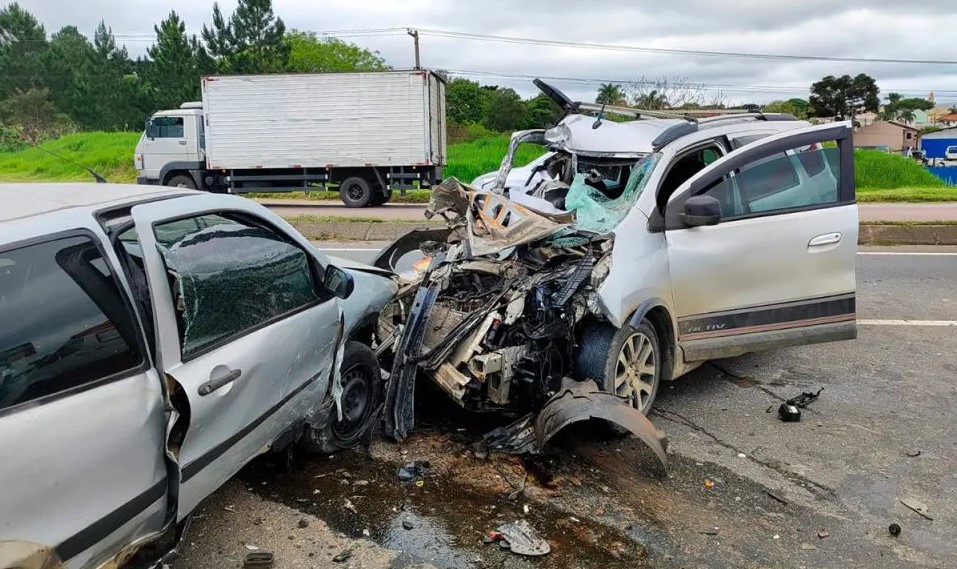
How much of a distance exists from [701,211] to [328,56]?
180ft

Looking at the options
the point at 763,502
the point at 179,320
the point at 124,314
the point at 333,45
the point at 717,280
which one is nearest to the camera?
the point at 124,314

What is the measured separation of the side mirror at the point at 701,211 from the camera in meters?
4.41

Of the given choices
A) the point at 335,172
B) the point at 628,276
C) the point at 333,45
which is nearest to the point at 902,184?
the point at 335,172

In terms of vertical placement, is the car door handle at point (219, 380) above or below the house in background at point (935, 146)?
below

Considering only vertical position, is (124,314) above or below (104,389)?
above

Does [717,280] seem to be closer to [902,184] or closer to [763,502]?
[763,502]

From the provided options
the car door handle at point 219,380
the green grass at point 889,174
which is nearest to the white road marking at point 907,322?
the car door handle at point 219,380

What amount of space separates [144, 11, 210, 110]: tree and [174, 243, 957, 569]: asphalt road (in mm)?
47469

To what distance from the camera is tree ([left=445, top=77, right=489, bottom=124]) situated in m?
57.8

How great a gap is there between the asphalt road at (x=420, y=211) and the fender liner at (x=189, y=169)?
6.60 feet

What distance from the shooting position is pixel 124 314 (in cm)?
236

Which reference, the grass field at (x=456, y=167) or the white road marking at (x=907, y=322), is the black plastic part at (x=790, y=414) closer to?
the white road marking at (x=907, y=322)

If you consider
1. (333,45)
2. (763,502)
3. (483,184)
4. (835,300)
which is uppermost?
(333,45)

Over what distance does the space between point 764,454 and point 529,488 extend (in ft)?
4.72
